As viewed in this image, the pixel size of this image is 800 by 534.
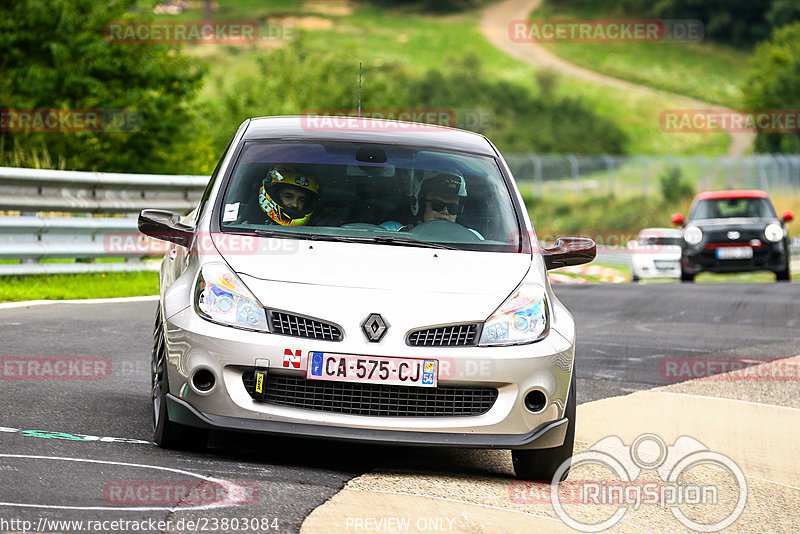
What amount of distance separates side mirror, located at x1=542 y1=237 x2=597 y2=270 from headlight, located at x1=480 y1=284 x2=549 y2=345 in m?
0.62

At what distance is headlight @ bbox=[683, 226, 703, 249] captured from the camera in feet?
76.6

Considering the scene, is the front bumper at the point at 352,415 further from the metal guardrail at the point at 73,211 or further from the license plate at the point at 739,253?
the license plate at the point at 739,253

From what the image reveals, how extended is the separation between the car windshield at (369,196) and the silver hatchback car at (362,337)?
1.0 inches

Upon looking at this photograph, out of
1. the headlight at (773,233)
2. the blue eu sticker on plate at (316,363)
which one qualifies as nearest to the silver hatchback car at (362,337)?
the blue eu sticker on plate at (316,363)

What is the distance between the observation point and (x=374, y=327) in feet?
18.6

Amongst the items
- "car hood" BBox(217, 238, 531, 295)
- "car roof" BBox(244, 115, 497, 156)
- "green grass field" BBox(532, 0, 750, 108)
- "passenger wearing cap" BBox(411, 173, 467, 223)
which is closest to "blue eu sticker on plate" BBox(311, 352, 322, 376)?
"car hood" BBox(217, 238, 531, 295)

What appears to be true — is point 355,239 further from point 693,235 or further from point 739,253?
point 693,235

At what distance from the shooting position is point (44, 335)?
9703mm

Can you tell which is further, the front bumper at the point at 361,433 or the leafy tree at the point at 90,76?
the leafy tree at the point at 90,76

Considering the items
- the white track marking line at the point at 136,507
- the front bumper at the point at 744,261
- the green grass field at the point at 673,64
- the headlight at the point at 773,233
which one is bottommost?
the green grass field at the point at 673,64

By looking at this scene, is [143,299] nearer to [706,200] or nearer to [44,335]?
[44,335]

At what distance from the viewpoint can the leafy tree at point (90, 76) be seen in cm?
2369

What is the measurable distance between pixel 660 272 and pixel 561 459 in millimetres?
23458

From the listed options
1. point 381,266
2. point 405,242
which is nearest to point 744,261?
point 405,242
